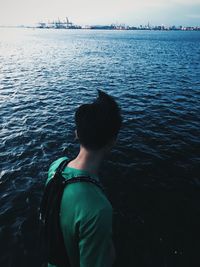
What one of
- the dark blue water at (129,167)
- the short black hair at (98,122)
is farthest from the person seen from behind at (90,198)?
the dark blue water at (129,167)

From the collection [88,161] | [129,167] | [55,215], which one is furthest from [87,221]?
[129,167]

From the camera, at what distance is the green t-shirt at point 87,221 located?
5.73ft

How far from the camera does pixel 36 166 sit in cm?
1073

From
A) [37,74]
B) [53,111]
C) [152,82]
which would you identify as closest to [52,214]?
[53,111]

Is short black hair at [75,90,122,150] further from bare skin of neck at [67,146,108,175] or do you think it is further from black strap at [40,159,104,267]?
black strap at [40,159,104,267]

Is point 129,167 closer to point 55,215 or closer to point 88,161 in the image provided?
point 88,161

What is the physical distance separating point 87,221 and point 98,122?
37.2 inches

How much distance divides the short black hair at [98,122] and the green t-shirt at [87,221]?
35 centimetres

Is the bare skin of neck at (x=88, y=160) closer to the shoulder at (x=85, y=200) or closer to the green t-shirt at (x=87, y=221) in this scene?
the green t-shirt at (x=87, y=221)

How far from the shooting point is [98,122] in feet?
6.51

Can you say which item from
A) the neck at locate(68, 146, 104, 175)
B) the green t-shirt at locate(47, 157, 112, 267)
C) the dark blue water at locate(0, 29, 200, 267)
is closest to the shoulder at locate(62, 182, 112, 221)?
the green t-shirt at locate(47, 157, 112, 267)

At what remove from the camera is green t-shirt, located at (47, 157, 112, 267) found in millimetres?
1747

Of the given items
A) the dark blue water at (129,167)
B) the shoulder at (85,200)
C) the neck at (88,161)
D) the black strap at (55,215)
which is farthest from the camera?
the dark blue water at (129,167)

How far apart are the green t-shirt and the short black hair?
35cm
